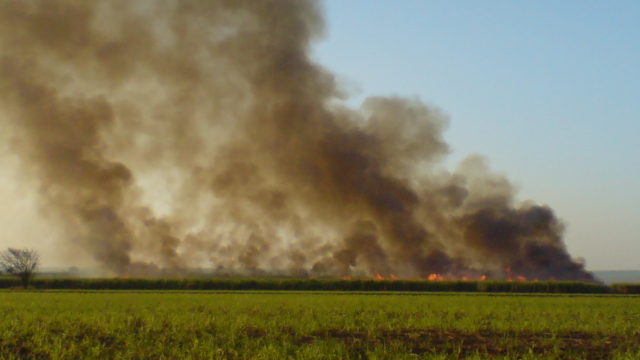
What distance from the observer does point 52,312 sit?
20297mm

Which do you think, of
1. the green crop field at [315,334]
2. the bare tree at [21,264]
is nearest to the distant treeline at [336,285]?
the bare tree at [21,264]

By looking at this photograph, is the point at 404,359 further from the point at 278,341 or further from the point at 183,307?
the point at 183,307

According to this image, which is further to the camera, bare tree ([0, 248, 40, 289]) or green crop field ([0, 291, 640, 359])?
bare tree ([0, 248, 40, 289])

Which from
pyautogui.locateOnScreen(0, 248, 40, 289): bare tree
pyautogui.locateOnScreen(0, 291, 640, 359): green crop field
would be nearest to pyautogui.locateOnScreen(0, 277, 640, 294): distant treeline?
pyautogui.locateOnScreen(0, 248, 40, 289): bare tree

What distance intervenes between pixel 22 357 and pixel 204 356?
411cm

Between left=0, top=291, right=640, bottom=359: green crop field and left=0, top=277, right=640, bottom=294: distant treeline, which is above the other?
left=0, top=277, right=640, bottom=294: distant treeline

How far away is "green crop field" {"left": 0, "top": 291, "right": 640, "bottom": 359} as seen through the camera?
12.2 meters

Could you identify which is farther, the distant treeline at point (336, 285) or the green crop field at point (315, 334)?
the distant treeline at point (336, 285)

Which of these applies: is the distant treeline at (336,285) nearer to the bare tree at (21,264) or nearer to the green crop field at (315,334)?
the bare tree at (21,264)

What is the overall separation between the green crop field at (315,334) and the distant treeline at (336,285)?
25170 millimetres

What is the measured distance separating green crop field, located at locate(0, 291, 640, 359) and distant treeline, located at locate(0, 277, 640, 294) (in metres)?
25.2

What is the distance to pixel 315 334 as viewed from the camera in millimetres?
14820

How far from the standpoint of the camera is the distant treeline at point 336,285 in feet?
149

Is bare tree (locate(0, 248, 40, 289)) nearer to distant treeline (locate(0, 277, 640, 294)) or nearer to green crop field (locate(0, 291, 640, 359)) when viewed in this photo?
distant treeline (locate(0, 277, 640, 294))
